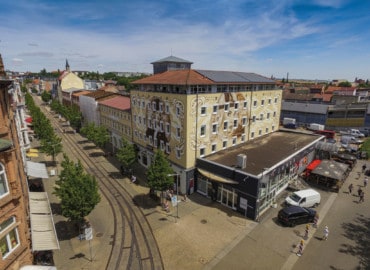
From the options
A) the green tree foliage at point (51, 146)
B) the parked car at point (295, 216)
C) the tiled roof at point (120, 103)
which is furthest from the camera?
the tiled roof at point (120, 103)

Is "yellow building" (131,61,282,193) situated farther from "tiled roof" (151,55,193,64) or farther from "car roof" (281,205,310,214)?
"car roof" (281,205,310,214)

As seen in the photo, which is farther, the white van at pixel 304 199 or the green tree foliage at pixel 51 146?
the green tree foliage at pixel 51 146

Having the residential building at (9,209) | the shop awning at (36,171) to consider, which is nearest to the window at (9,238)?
the residential building at (9,209)

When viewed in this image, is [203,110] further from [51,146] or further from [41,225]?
[51,146]

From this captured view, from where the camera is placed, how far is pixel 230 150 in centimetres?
3988

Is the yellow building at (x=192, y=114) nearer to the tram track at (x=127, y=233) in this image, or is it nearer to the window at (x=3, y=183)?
the tram track at (x=127, y=233)

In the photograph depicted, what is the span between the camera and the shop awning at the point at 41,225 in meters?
19.0

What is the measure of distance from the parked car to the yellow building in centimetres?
1362

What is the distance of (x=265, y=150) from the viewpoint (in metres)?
40.0

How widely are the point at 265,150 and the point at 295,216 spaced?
47.3 feet

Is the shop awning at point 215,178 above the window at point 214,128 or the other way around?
the other way around

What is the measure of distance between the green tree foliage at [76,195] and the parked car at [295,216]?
2206 cm

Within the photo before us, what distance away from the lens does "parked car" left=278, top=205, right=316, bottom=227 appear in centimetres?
2725

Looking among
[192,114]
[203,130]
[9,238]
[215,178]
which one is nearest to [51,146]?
[192,114]
